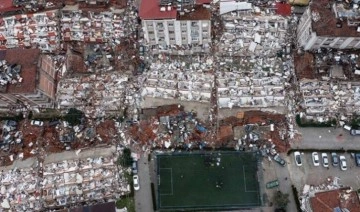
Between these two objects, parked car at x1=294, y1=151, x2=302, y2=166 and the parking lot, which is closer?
the parking lot

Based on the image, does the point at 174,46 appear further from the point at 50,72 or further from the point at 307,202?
the point at 307,202

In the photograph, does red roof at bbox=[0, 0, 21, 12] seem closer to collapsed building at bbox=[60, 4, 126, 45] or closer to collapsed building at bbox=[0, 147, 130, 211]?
collapsed building at bbox=[60, 4, 126, 45]

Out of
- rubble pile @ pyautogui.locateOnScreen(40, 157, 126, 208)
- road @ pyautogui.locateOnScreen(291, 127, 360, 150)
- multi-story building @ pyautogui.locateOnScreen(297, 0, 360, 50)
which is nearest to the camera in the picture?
multi-story building @ pyautogui.locateOnScreen(297, 0, 360, 50)

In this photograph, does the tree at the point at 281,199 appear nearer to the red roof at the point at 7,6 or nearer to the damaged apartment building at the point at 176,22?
the damaged apartment building at the point at 176,22

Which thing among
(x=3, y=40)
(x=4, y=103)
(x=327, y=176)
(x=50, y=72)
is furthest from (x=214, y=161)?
(x=3, y=40)

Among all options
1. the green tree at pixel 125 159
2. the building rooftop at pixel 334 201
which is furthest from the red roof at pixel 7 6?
the building rooftop at pixel 334 201

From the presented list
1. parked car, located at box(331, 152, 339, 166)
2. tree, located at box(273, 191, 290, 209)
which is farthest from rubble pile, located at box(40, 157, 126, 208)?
parked car, located at box(331, 152, 339, 166)

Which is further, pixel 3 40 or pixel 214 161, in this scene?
pixel 3 40
